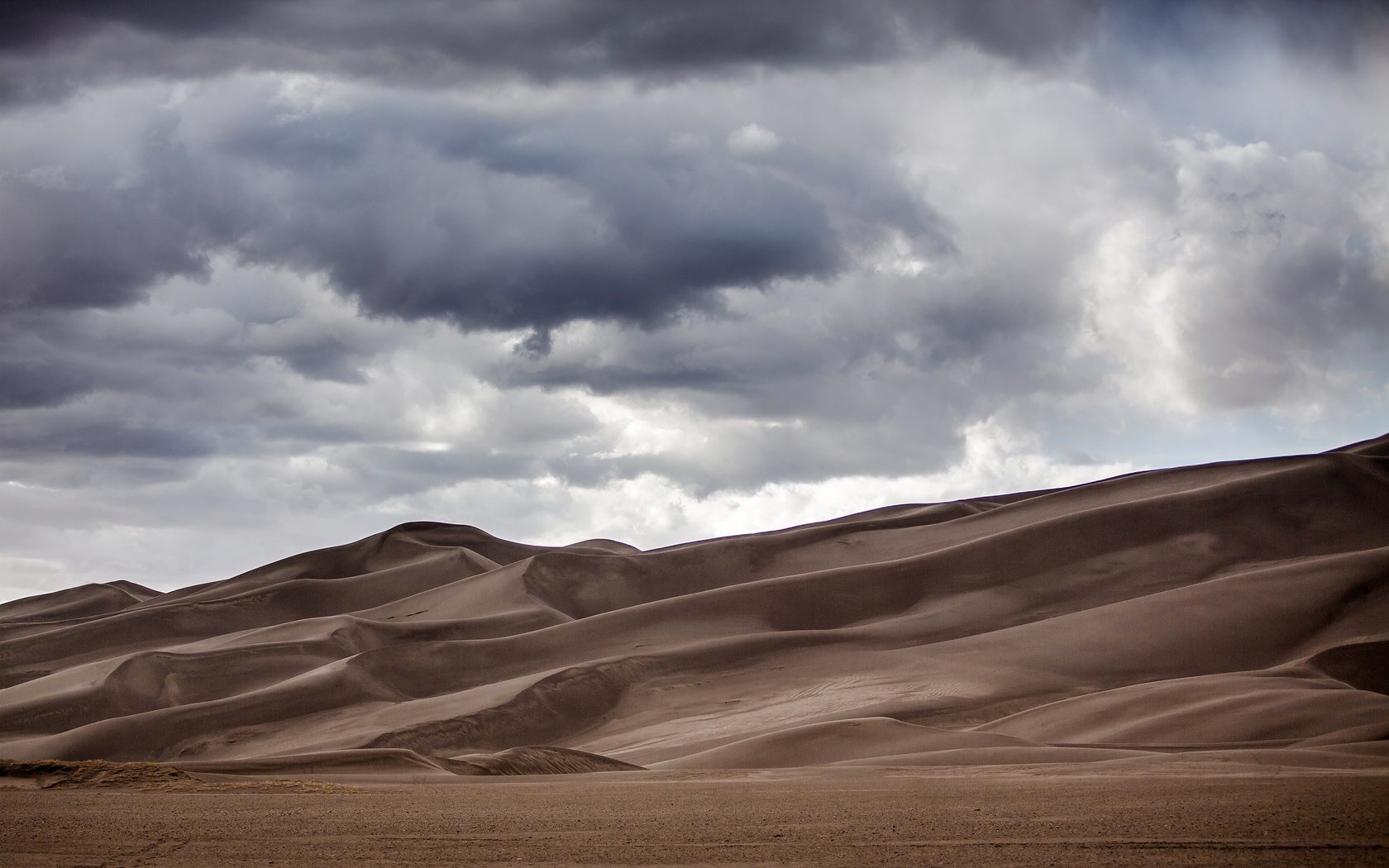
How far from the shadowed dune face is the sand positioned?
143 mm

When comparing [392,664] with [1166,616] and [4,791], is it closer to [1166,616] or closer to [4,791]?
[1166,616]

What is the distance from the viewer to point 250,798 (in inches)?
687

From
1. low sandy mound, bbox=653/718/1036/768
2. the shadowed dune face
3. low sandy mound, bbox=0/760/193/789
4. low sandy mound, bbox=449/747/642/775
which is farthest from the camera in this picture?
the shadowed dune face

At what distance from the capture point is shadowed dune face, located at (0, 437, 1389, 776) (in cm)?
2650

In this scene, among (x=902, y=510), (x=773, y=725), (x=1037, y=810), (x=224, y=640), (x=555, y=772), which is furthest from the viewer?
(x=902, y=510)

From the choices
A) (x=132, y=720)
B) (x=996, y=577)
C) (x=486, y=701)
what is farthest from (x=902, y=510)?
(x=132, y=720)

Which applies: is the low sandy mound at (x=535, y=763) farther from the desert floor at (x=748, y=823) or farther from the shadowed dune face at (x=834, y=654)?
the desert floor at (x=748, y=823)

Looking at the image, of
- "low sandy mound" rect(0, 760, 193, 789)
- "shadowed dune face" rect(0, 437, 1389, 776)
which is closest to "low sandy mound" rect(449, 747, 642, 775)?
"shadowed dune face" rect(0, 437, 1389, 776)

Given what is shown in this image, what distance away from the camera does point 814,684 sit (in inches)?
1607

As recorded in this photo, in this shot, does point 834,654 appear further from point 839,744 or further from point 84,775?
point 84,775

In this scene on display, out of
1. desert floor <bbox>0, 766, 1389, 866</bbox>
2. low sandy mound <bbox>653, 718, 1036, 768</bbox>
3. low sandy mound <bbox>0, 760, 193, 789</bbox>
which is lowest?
low sandy mound <bbox>653, 718, 1036, 768</bbox>

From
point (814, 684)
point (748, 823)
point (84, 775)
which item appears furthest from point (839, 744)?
point (814, 684)

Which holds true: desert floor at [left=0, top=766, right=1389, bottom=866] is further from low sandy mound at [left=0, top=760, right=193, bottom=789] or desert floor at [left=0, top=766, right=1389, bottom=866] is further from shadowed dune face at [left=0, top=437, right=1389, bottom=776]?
shadowed dune face at [left=0, top=437, right=1389, bottom=776]

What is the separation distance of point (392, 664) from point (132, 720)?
31.7ft
